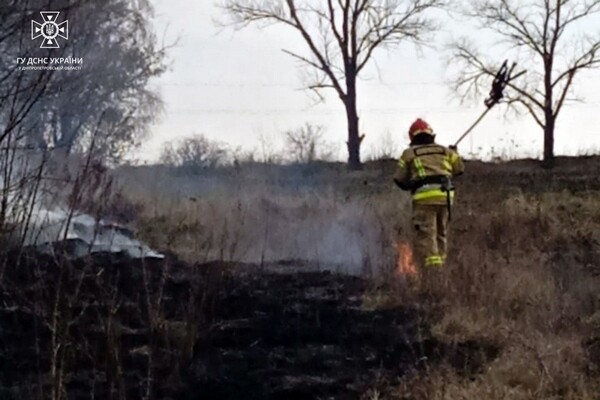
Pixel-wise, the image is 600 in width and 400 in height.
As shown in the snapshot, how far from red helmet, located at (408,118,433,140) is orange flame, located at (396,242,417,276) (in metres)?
1.30

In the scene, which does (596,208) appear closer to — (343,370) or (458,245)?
(458,245)

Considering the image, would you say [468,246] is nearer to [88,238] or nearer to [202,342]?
[88,238]

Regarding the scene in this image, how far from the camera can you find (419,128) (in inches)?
376

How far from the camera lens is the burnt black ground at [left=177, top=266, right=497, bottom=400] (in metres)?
5.48

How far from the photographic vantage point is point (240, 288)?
8531mm

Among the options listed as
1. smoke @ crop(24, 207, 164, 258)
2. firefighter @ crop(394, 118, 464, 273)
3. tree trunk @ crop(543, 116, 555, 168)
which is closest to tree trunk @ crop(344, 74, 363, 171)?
tree trunk @ crop(543, 116, 555, 168)

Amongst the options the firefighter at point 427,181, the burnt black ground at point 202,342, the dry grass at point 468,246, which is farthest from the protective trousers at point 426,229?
the burnt black ground at point 202,342

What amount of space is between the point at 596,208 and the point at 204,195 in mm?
7426

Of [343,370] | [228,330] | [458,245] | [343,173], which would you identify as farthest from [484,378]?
[343,173]

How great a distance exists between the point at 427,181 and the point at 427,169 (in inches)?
5.1

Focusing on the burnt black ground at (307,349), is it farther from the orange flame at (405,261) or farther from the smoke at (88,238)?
the smoke at (88,238)

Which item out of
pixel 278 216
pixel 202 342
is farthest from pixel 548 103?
pixel 202 342

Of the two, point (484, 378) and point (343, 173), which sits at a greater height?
point (343, 173)

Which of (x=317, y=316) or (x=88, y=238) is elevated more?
(x=88, y=238)
